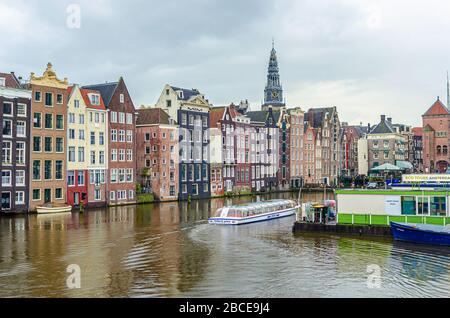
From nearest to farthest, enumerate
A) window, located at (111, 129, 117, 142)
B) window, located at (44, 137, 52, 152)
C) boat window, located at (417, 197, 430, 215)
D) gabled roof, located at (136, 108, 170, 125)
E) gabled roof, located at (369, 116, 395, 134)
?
boat window, located at (417, 197, 430, 215) < window, located at (44, 137, 52, 152) < window, located at (111, 129, 117, 142) < gabled roof, located at (136, 108, 170, 125) < gabled roof, located at (369, 116, 395, 134)

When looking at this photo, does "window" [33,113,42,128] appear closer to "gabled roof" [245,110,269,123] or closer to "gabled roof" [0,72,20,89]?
"gabled roof" [0,72,20,89]

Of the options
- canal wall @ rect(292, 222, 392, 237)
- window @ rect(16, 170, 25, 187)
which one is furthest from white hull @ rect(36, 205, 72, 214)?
canal wall @ rect(292, 222, 392, 237)

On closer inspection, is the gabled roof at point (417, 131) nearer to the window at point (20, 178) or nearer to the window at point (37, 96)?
the window at point (37, 96)

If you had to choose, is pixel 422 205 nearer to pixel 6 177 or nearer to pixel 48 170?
pixel 48 170

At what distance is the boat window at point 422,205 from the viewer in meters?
45.4

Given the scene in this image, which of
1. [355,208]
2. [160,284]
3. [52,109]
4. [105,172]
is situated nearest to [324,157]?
[105,172]

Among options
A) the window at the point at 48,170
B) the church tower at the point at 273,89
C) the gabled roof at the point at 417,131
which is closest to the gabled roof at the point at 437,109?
the gabled roof at the point at 417,131

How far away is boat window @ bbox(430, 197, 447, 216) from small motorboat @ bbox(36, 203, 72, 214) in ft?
145

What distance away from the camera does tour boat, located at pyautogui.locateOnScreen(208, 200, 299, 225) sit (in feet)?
187

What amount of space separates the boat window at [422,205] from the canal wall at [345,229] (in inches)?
109

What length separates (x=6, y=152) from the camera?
68812 mm

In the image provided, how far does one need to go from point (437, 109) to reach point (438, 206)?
11247 centimetres

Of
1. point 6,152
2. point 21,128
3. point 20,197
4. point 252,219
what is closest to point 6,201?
point 20,197
